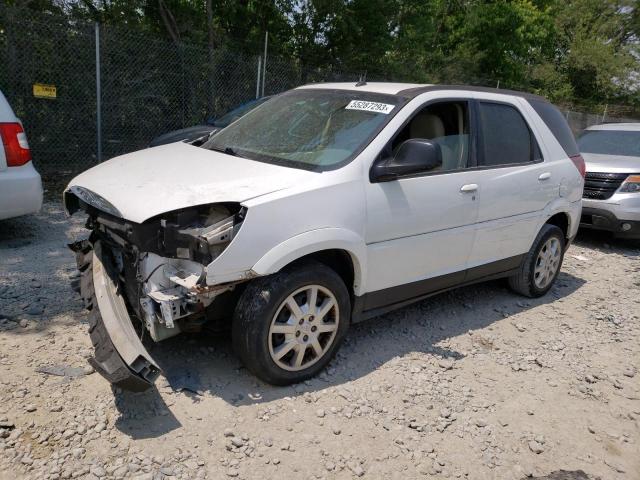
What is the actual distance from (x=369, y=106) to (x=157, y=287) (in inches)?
77.5

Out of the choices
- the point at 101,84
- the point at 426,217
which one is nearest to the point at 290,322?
the point at 426,217

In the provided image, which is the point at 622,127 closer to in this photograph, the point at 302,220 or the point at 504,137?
the point at 504,137

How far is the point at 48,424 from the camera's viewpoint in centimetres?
290

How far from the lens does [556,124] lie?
5355mm

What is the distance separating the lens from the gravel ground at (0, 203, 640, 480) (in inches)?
111

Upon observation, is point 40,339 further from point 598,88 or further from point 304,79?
point 598,88

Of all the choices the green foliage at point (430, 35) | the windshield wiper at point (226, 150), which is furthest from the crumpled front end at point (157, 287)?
the green foliage at point (430, 35)

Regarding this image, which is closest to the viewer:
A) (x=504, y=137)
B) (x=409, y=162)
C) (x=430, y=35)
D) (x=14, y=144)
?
(x=409, y=162)

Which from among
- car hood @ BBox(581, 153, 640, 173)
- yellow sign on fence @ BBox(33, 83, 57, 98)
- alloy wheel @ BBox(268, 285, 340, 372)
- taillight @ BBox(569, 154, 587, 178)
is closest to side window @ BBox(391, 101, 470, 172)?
alloy wheel @ BBox(268, 285, 340, 372)

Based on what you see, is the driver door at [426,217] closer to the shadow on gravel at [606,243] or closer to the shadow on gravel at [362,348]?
the shadow on gravel at [362,348]

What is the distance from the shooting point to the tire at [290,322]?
3.18 meters

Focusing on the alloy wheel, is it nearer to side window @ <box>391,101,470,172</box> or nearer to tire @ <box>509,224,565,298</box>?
side window @ <box>391,101,470,172</box>

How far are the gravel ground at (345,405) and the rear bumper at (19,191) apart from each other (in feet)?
2.15

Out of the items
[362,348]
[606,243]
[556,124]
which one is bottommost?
[606,243]
